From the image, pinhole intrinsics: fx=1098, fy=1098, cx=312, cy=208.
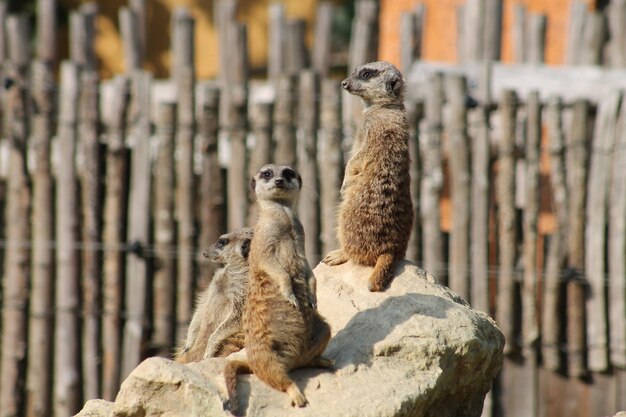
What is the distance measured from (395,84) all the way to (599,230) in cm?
284

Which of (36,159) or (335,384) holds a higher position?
(36,159)

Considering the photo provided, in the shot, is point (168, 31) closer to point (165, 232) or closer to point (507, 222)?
point (165, 232)

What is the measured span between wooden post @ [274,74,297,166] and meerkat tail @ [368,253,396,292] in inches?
108

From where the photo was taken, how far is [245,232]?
528 cm

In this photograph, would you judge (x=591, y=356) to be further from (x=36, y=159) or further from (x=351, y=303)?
(x=36, y=159)

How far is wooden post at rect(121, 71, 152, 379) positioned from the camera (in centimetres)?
751

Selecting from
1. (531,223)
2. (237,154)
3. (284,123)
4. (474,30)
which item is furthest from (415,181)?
(474,30)

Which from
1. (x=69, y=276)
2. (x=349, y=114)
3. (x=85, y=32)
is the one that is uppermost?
(x=85, y=32)

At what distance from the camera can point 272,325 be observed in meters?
4.02

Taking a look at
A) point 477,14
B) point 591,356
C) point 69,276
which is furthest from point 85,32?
point 591,356

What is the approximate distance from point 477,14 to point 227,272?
4.25 meters

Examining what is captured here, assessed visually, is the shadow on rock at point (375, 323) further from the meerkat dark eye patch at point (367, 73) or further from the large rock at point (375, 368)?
the meerkat dark eye patch at point (367, 73)

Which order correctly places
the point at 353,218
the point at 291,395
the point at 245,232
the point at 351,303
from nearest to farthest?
the point at 291,395, the point at 351,303, the point at 353,218, the point at 245,232

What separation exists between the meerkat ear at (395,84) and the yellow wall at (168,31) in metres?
9.52
